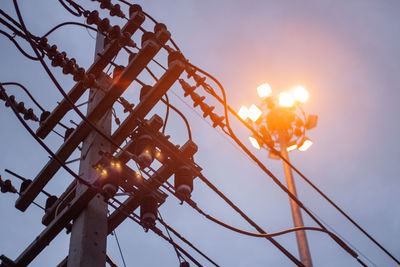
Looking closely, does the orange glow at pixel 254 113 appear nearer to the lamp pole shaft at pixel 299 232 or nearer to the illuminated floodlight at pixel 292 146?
the illuminated floodlight at pixel 292 146

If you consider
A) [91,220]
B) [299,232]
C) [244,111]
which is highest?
[244,111]

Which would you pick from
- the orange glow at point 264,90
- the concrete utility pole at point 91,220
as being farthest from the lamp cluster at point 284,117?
the concrete utility pole at point 91,220

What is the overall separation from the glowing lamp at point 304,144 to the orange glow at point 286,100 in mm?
1240

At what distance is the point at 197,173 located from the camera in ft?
19.6

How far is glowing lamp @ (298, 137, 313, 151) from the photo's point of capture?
13.4 metres

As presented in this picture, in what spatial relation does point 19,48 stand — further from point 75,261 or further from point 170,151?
point 75,261

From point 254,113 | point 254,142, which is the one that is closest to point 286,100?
point 254,113

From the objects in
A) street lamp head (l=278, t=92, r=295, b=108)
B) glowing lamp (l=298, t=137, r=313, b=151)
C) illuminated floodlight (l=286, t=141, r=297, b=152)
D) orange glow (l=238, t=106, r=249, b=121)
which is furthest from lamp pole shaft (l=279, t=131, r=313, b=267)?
street lamp head (l=278, t=92, r=295, b=108)

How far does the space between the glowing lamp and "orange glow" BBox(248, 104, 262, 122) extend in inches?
A: 58.3

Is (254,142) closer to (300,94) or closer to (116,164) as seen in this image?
(300,94)

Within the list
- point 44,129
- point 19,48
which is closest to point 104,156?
point 44,129

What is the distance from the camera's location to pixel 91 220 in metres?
5.30

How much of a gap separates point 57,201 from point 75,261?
1494 millimetres

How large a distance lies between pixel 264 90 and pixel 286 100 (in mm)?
902
